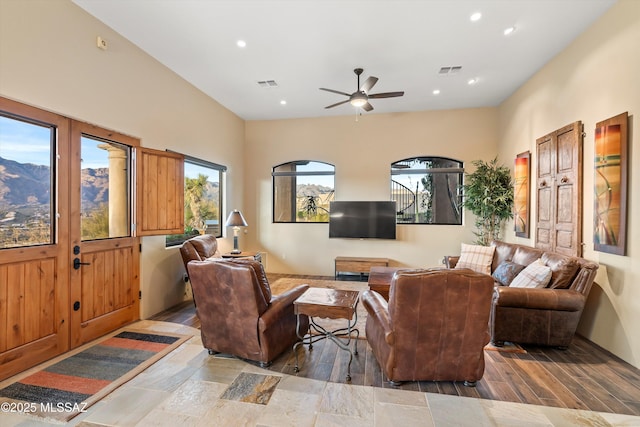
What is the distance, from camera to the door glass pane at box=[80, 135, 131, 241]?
10.8ft

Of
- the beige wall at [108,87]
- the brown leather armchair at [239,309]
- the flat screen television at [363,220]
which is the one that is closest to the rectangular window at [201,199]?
the beige wall at [108,87]

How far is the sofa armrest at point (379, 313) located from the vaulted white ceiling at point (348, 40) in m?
3.07

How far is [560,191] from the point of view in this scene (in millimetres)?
3859

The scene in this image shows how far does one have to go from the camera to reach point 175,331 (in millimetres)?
3580

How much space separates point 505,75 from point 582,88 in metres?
1.30

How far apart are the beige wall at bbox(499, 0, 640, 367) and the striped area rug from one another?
4716 millimetres

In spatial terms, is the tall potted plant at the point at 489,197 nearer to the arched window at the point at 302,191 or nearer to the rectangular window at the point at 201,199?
the arched window at the point at 302,191

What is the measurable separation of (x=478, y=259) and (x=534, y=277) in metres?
1.39

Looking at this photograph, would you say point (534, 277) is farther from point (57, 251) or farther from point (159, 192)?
point (57, 251)

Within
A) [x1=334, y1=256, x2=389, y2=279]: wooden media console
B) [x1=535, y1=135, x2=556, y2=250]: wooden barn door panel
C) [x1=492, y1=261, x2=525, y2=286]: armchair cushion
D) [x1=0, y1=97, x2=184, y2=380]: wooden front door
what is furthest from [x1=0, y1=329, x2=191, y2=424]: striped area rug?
[x1=535, y1=135, x2=556, y2=250]: wooden barn door panel

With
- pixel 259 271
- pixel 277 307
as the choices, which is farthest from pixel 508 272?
pixel 259 271

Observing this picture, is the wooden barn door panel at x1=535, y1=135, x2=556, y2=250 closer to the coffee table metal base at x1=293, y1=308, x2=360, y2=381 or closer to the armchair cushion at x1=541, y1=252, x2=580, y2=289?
the armchair cushion at x1=541, y1=252, x2=580, y2=289

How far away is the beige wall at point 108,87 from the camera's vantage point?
2580mm

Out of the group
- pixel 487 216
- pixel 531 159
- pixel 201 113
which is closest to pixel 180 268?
pixel 201 113
